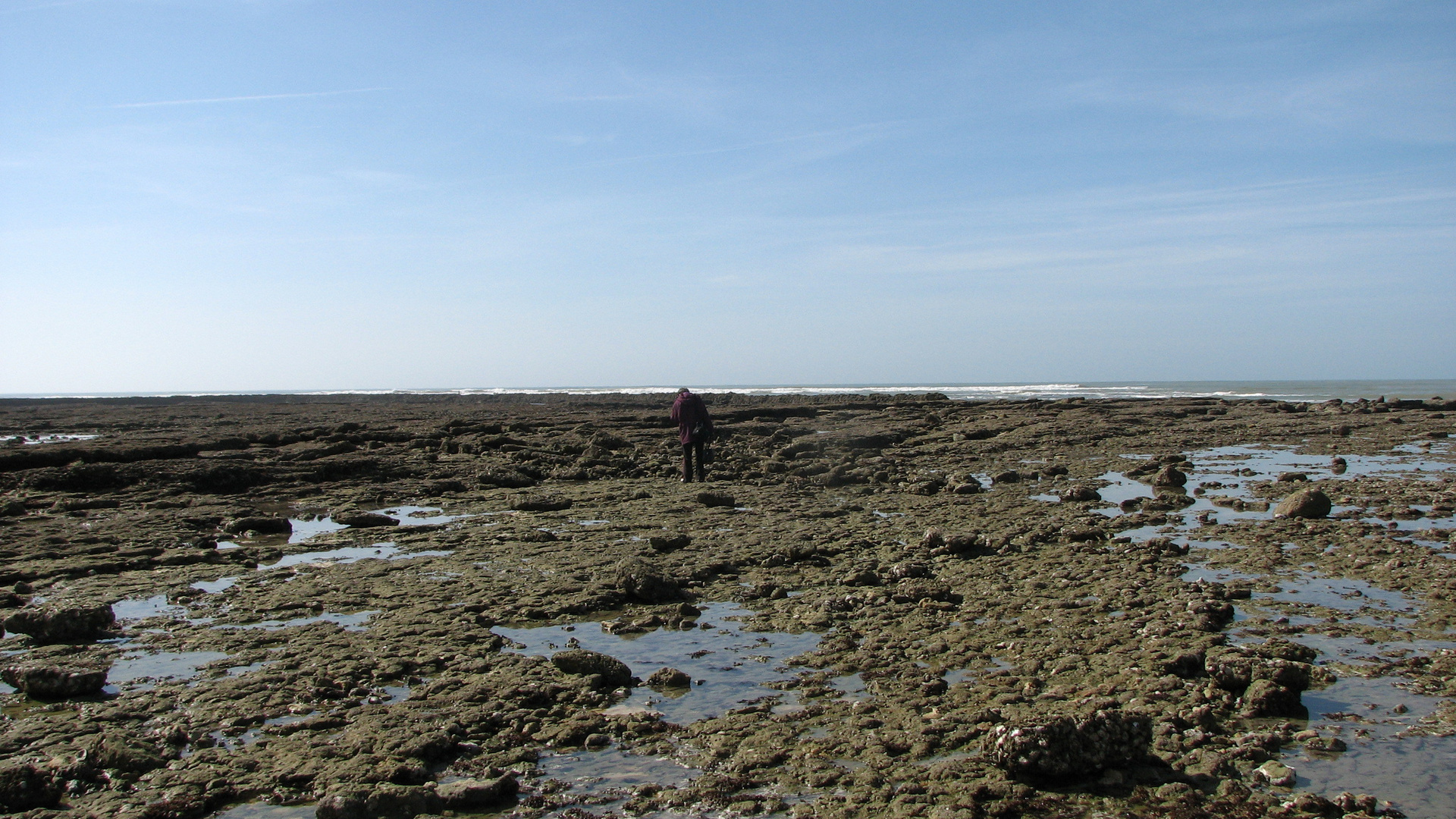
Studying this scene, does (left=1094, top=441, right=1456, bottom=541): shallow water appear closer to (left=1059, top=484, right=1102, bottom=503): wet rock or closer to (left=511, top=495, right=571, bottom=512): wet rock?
(left=1059, top=484, right=1102, bottom=503): wet rock

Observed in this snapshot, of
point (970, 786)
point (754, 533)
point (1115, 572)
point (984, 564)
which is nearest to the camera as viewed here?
point (970, 786)

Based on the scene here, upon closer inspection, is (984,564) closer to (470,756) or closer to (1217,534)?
(1217,534)

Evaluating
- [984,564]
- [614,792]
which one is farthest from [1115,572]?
[614,792]

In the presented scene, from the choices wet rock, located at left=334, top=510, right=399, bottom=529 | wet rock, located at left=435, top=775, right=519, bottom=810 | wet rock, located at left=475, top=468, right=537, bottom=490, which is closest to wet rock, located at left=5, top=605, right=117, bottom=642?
wet rock, located at left=435, top=775, right=519, bottom=810

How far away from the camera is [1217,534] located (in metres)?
8.64

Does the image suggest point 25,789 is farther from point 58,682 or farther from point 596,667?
point 596,667

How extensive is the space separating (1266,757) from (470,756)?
3.75 meters

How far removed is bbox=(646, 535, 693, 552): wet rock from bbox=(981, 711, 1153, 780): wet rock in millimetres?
5391

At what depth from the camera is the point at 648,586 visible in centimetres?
687

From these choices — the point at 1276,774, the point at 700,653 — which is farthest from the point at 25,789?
the point at 1276,774

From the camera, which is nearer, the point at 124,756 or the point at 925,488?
the point at 124,756

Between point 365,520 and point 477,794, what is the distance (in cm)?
768

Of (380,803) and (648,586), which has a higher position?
(648,586)

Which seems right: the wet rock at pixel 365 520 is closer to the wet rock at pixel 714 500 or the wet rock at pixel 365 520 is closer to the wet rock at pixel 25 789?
the wet rock at pixel 714 500
